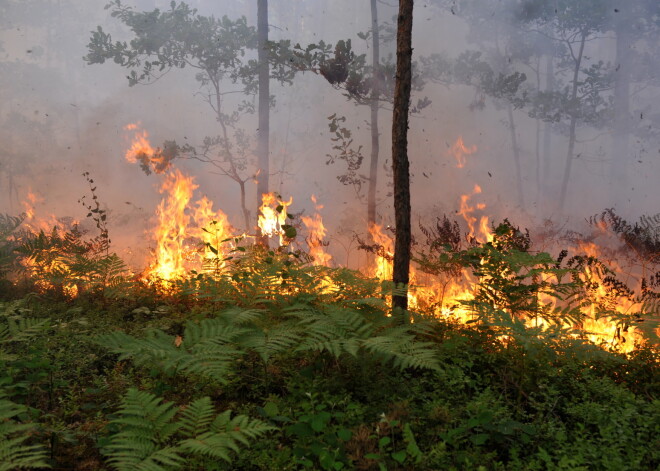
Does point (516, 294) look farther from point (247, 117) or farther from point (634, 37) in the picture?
point (247, 117)

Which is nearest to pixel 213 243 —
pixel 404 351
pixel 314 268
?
pixel 314 268

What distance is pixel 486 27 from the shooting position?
25.8 meters

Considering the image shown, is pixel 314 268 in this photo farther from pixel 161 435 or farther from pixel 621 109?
pixel 621 109

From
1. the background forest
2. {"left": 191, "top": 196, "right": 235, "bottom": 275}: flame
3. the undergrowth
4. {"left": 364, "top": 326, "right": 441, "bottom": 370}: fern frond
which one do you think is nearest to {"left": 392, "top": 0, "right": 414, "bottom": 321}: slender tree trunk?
the background forest

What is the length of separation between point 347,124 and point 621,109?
19280 mm

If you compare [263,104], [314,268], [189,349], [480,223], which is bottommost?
[189,349]

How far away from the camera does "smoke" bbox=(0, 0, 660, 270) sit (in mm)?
24875

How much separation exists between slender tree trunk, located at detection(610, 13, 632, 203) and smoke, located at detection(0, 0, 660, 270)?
0.32 ft

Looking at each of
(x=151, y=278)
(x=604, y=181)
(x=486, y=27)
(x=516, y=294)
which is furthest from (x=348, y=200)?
(x=516, y=294)

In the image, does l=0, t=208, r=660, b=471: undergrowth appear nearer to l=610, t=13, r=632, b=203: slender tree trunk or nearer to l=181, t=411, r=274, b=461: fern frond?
l=181, t=411, r=274, b=461: fern frond

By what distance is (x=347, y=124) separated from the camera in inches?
1431

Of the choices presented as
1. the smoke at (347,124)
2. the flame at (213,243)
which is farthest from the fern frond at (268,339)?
the smoke at (347,124)

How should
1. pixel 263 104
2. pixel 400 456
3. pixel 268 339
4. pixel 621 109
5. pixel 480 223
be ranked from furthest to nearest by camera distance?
pixel 621 109
pixel 480 223
pixel 263 104
pixel 268 339
pixel 400 456

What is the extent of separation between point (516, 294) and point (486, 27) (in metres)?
26.5
